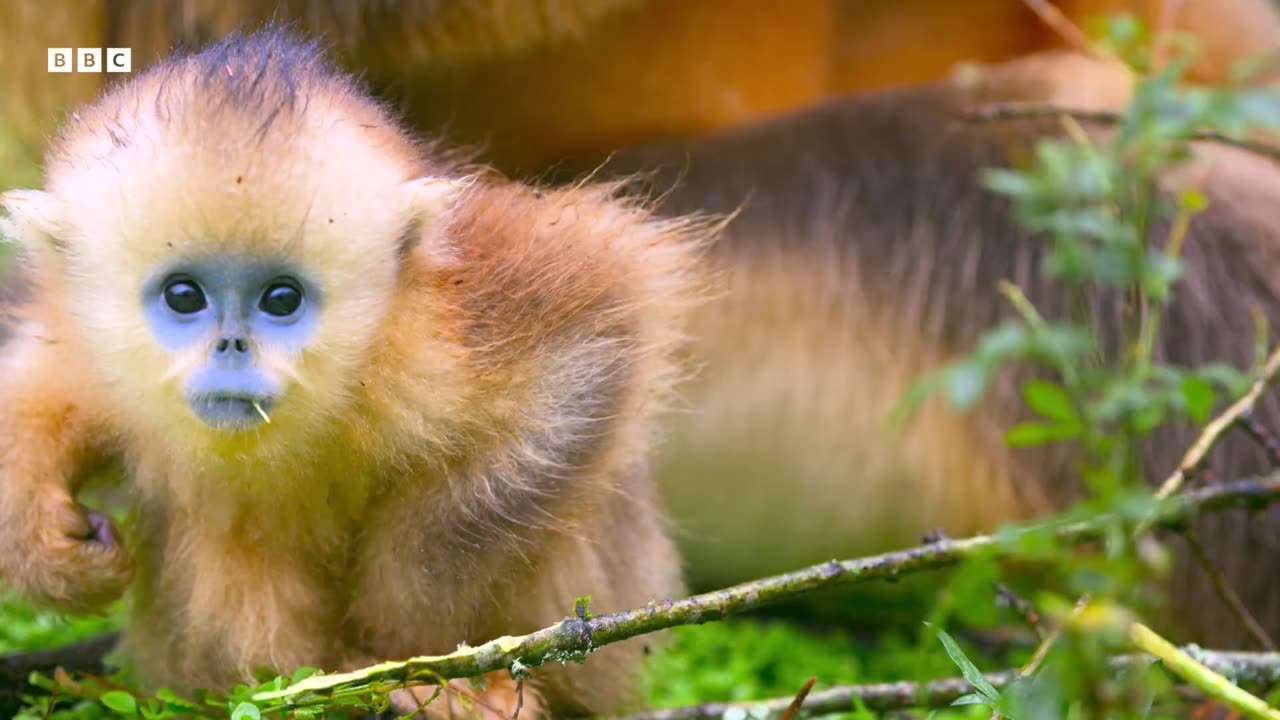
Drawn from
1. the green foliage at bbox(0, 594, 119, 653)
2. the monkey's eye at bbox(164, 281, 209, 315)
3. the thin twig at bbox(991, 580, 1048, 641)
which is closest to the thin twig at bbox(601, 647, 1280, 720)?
the thin twig at bbox(991, 580, 1048, 641)

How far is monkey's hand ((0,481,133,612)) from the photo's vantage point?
1063mm

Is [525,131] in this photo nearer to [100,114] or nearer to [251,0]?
[251,0]

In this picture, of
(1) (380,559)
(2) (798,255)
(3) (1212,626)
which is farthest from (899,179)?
(1) (380,559)

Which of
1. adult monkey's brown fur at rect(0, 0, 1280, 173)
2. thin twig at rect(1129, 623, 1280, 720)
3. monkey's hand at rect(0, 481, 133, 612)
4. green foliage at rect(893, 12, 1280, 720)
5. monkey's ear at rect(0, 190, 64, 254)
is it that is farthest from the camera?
adult monkey's brown fur at rect(0, 0, 1280, 173)

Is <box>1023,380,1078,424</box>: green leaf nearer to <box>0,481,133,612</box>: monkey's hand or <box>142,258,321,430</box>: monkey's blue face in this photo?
<box>142,258,321,430</box>: monkey's blue face

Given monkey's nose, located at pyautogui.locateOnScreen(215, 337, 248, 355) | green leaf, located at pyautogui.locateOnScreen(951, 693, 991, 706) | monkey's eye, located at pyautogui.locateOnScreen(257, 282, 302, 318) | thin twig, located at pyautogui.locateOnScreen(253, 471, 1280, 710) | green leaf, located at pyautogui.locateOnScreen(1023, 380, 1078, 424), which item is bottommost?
green leaf, located at pyautogui.locateOnScreen(951, 693, 991, 706)

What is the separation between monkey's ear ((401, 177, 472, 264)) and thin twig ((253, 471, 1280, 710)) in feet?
0.95

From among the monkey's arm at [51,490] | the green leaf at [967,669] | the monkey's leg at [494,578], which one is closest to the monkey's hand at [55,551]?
the monkey's arm at [51,490]

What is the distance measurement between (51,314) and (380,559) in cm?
33

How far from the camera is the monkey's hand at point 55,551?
1063 mm

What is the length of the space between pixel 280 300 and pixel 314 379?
0.06 m

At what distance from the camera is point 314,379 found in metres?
0.92

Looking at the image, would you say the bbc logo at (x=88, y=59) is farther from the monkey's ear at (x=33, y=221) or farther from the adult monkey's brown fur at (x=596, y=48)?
the monkey's ear at (x=33, y=221)

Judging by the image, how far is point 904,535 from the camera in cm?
186
